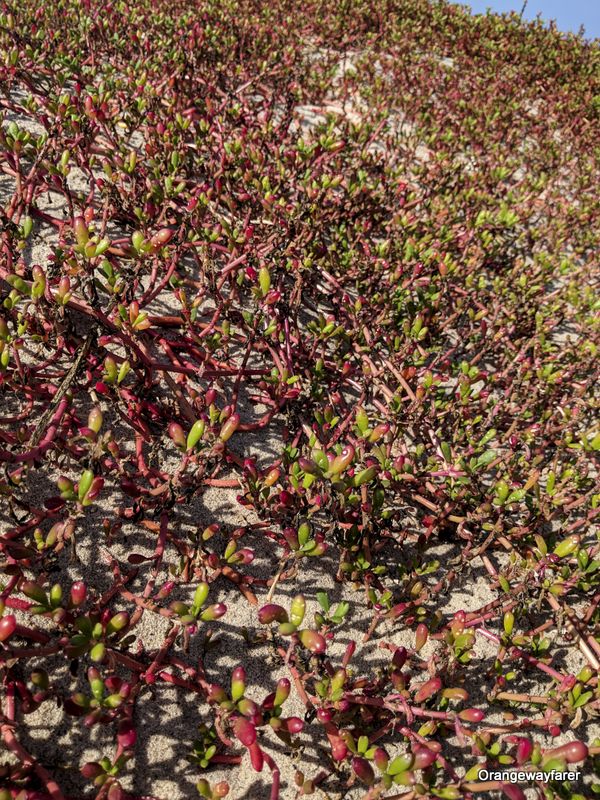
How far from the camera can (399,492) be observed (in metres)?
2.39

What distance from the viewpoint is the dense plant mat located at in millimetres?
1571

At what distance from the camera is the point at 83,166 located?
3.23 metres

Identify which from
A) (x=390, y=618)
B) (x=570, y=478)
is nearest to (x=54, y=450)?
(x=390, y=618)

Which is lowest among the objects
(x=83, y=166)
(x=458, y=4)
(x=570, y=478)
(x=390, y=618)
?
(x=390, y=618)

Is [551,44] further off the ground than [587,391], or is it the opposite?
[551,44]

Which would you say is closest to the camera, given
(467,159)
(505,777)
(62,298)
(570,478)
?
(505,777)

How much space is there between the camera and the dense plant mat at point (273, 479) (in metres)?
1.57

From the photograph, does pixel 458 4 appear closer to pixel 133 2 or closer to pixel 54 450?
pixel 133 2

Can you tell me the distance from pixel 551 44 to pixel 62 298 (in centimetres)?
1053

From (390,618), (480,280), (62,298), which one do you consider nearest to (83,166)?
(62,298)

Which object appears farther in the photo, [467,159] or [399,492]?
[467,159]

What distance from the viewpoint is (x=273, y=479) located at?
6.55 feet

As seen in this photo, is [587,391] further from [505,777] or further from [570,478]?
[505,777]

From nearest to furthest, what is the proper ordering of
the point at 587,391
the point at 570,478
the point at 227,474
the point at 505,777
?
the point at 505,777 → the point at 227,474 → the point at 570,478 → the point at 587,391
